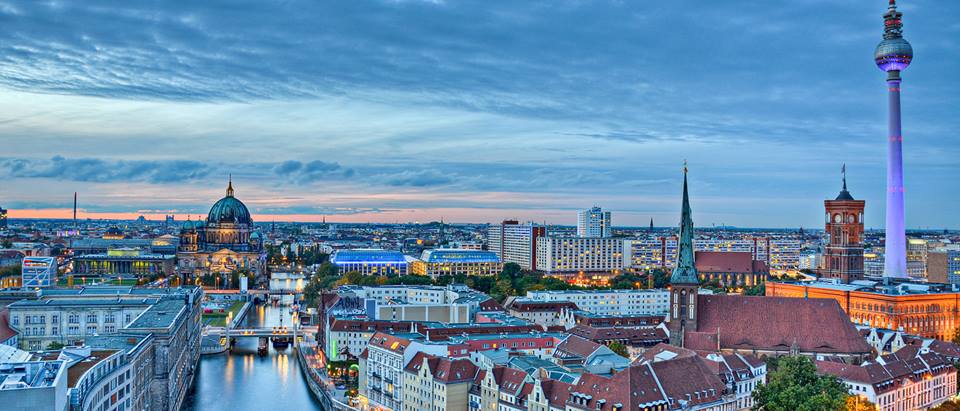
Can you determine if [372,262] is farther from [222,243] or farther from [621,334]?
[621,334]

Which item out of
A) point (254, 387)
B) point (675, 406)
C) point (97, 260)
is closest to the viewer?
point (675, 406)

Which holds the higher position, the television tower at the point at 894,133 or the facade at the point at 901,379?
the television tower at the point at 894,133

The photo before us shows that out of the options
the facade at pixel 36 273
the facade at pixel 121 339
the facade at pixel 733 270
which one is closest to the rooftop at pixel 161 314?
the facade at pixel 121 339

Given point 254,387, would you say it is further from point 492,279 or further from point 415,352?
point 492,279

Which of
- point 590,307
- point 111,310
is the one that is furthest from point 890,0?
point 111,310

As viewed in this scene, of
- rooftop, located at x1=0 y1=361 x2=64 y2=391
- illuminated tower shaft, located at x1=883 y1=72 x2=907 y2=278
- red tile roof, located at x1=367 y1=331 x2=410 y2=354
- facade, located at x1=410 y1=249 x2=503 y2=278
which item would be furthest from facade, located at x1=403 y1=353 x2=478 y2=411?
facade, located at x1=410 y1=249 x2=503 y2=278

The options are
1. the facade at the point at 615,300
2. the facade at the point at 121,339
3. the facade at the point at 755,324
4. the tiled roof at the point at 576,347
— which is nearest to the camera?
the facade at the point at 121,339

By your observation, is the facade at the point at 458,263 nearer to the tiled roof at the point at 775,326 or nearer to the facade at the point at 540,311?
the facade at the point at 540,311
